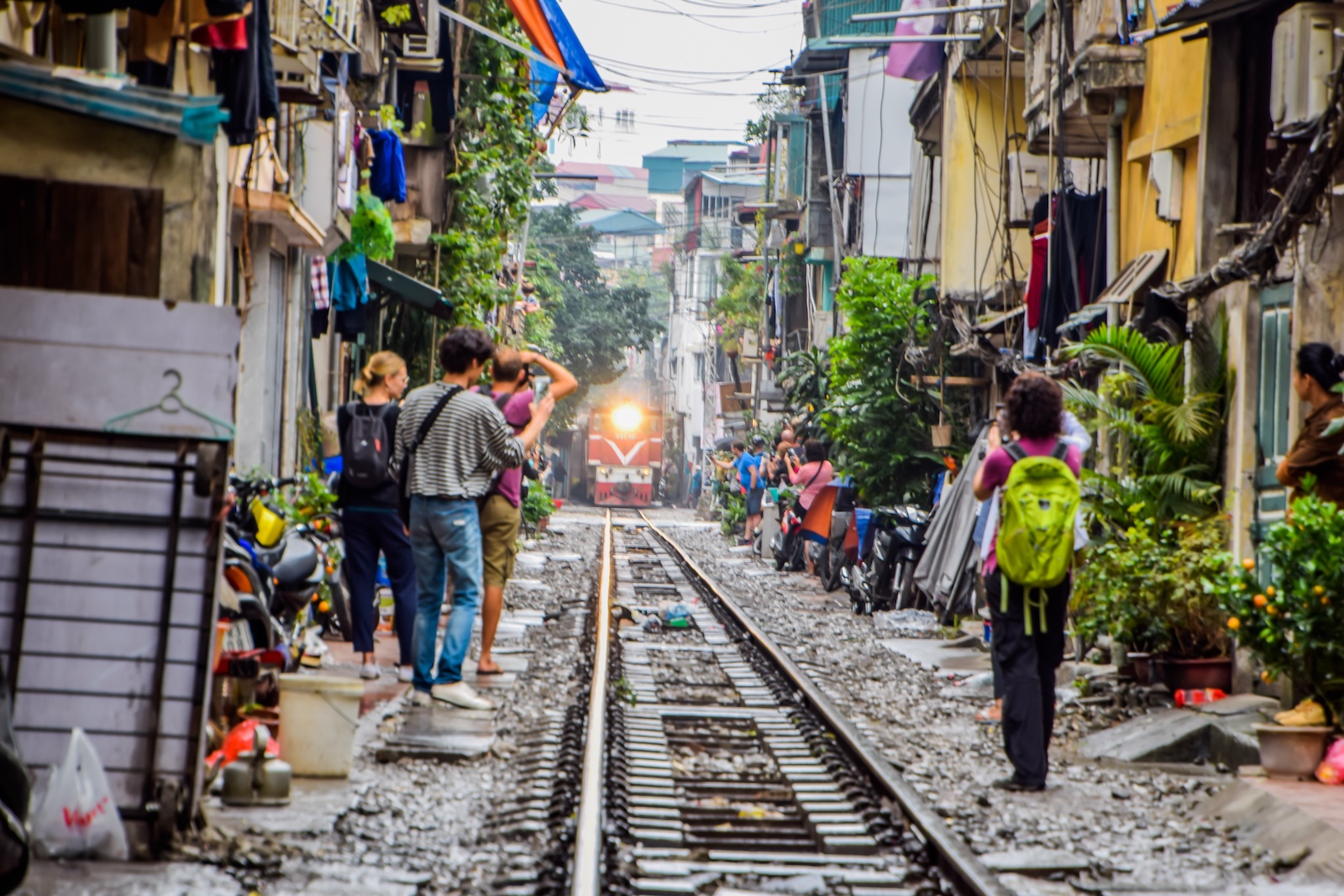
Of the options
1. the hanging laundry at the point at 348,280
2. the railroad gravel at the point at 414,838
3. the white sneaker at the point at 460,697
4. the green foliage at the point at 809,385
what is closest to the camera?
the railroad gravel at the point at 414,838

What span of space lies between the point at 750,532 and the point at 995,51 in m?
13.1

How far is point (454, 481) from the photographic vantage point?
8.47 meters

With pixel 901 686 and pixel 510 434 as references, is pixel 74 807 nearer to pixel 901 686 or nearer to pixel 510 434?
pixel 510 434

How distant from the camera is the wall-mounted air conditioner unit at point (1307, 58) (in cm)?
880

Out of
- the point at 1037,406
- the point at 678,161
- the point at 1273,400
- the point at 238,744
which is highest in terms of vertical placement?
the point at 678,161

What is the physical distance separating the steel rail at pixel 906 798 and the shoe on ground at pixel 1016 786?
46 cm

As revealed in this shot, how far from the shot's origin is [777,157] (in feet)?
135

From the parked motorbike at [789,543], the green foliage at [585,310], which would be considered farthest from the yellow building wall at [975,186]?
the green foliage at [585,310]

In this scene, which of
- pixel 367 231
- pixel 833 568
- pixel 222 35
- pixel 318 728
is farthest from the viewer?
pixel 833 568

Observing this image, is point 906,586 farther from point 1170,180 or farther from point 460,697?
point 460,697

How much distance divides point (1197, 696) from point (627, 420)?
4204 centimetres

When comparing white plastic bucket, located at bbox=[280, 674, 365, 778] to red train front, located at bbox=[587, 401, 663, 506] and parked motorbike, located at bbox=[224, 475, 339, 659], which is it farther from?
red train front, located at bbox=[587, 401, 663, 506]

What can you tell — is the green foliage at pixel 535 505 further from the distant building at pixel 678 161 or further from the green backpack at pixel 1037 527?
the distant building at pixel 678 161

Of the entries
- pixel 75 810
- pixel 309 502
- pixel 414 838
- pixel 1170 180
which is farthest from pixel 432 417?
pixel 1170 180
